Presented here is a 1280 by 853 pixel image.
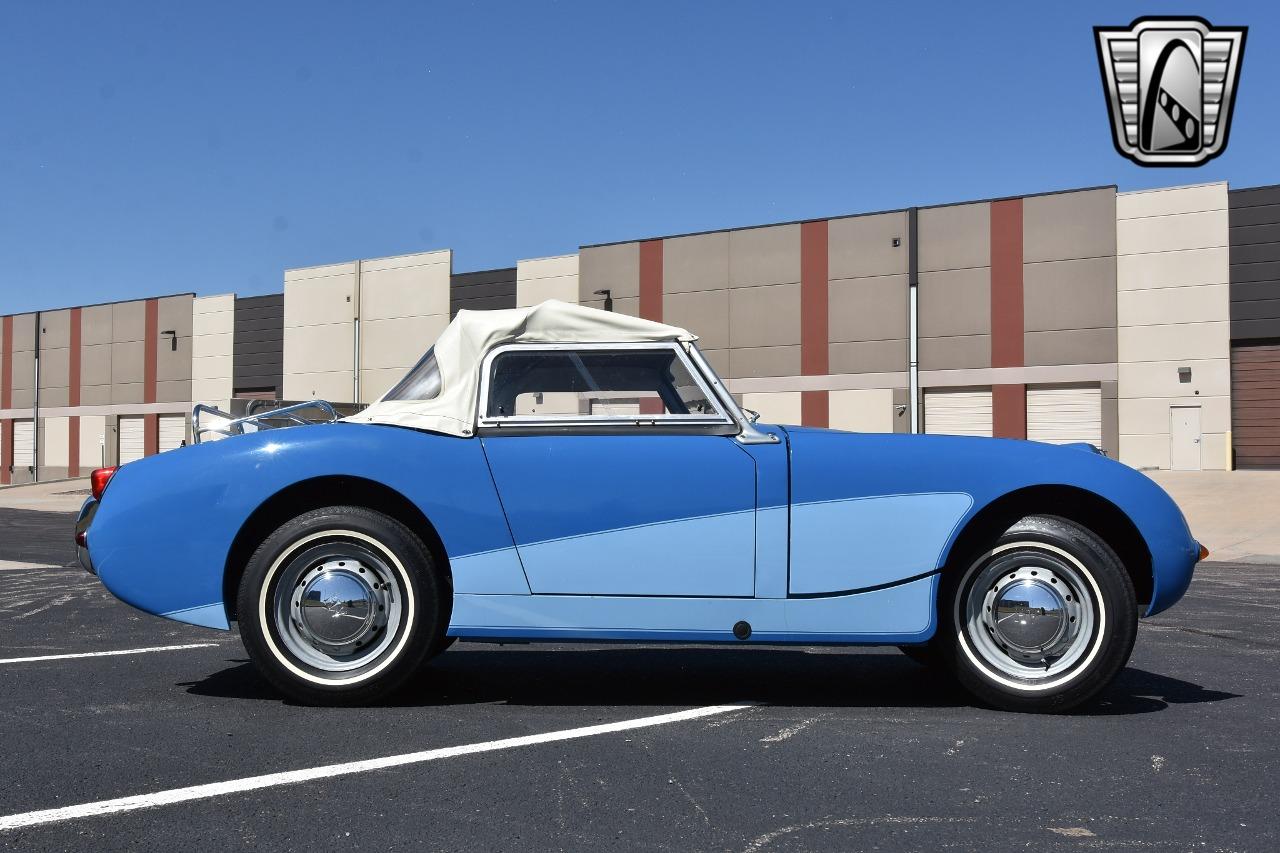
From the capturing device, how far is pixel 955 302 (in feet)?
106

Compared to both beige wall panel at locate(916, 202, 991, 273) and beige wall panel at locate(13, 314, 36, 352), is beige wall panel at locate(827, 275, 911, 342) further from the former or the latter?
beige wall panel at locate(13, 314, 36, 352)

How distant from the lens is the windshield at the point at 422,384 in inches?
177

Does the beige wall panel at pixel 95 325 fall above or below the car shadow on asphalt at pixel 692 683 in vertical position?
above

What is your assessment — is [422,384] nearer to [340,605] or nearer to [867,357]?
[340,605]

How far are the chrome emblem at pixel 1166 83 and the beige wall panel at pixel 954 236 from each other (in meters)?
24.2

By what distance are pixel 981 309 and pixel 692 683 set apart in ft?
96.5

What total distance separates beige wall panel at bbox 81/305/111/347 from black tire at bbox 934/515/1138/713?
168 feet

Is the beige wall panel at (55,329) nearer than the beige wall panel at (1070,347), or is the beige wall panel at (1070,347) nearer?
the beige wall panel at (1070,347)

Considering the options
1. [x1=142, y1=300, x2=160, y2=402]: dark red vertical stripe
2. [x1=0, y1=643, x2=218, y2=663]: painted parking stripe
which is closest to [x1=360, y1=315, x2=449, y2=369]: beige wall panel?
[x1=142, y1=300, x2=160, y2=402]: dark red vertical stripe

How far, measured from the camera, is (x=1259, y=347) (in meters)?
30.5

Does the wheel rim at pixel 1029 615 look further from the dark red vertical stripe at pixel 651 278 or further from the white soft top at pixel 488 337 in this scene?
the dark red vertical stripe at pixel 651 278

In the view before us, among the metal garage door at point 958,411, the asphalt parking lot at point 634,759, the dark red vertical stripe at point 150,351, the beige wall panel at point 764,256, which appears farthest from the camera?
the dark red vertical stripe at point 150,351

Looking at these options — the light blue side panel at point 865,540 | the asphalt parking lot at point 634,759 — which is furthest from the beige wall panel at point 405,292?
the light blue side panel at point 865,540

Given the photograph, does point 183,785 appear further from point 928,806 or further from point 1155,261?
point 1155,261
